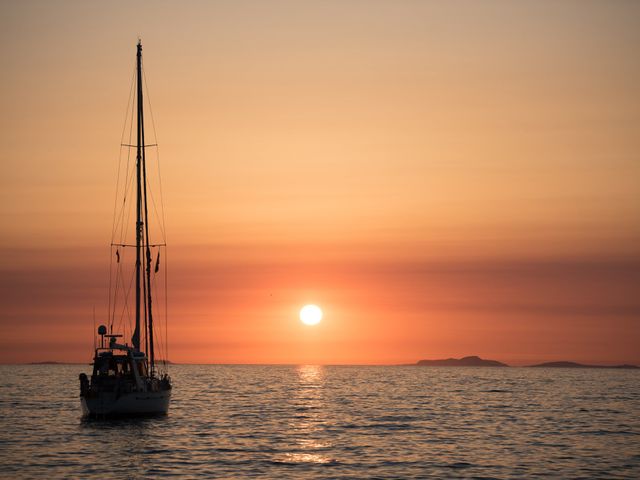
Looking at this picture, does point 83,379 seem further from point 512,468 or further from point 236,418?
point 512,468

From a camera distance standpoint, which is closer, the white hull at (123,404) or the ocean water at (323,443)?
the ocean water at (323,443)

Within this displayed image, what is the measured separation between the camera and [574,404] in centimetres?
10750

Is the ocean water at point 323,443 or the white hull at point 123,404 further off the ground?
the white hull at point 123,404

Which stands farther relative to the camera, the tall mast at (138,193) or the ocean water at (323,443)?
the tall mast at (138,193)

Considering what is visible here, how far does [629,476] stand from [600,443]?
15095 mm

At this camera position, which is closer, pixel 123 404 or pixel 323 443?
pixel 323 443

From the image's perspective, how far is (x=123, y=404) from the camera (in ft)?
208

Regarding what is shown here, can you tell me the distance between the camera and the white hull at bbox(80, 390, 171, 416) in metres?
Result: 63.5

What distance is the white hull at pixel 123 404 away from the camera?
63500 mm

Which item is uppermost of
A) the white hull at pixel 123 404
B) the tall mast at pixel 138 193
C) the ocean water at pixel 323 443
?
the tall mast at pixel 138 193

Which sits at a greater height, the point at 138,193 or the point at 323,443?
the point at 138,193

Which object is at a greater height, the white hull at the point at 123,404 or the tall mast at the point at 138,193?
the tall mast at the point at 138,193

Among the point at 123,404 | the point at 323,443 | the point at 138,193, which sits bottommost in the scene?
the point at 323,443

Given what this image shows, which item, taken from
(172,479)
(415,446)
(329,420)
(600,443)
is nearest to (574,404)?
(329,420)
